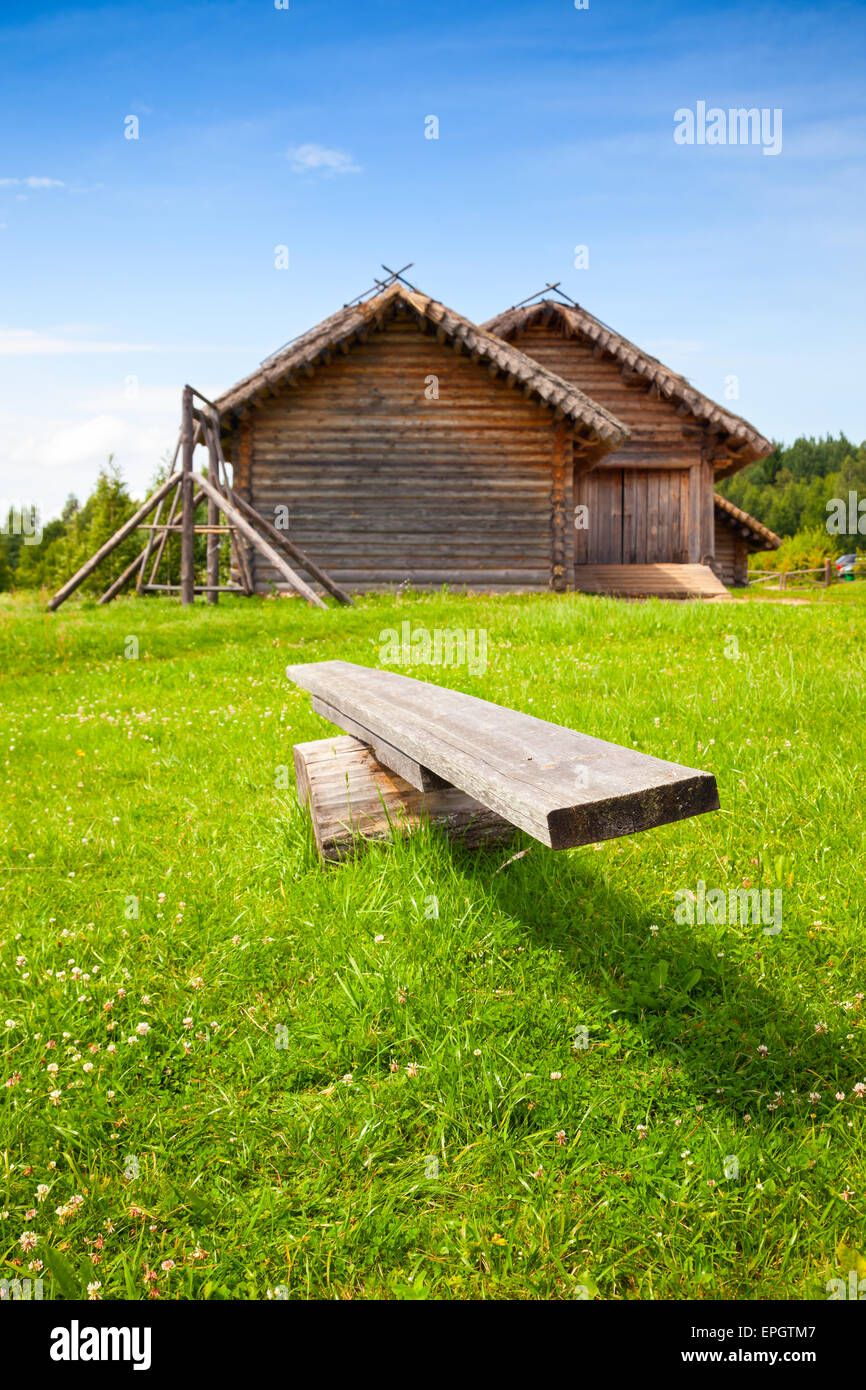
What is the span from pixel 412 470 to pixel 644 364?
6167 mm

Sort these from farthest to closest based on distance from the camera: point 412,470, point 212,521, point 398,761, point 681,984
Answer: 1. point 412,470
2. point 212,521
3. point 398,761
4. point 681,984

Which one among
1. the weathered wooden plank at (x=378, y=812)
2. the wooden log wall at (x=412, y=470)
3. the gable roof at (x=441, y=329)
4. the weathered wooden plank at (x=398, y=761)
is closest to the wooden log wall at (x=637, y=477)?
the wooden log wall at (x=412, y=470)

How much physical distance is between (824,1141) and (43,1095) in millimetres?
2292

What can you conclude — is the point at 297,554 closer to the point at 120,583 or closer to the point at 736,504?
the point at 120,583

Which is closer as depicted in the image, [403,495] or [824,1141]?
[824,1141]

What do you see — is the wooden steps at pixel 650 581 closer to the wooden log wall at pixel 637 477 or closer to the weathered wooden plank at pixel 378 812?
the wooden log wall at pixel 637 477

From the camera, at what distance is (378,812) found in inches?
147

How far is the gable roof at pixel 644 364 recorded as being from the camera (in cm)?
1788

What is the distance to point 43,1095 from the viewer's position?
8.45ft

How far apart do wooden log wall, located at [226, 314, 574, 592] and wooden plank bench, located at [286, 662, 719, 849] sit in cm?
1244

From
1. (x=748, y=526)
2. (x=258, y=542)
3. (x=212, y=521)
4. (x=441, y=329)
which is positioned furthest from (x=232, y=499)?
(x=748, y=526)

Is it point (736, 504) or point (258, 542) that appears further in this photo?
point (736, 504)
